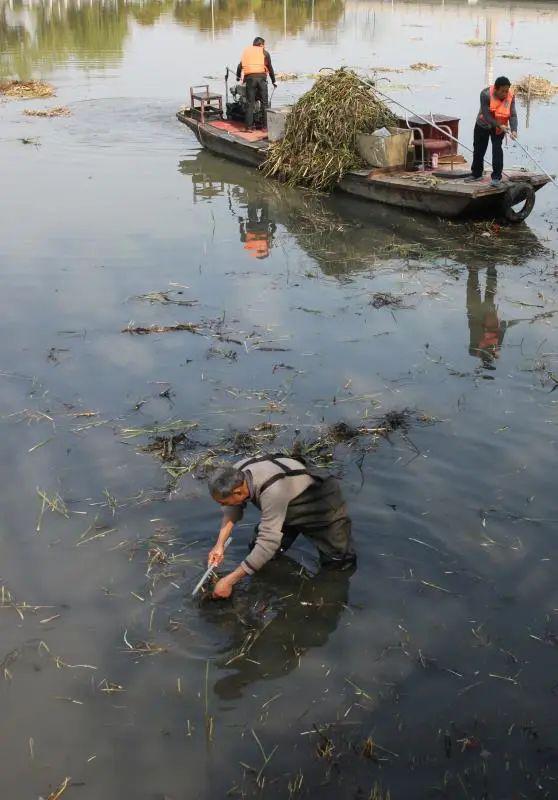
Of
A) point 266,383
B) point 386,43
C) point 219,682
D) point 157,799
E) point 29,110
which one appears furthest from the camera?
point 386,43

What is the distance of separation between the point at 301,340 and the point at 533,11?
42193mm

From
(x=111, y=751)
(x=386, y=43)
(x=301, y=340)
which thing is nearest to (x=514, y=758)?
(x=111, y=751)

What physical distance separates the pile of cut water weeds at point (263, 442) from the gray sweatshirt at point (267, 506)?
1609 mm

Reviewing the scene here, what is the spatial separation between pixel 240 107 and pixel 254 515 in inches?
502

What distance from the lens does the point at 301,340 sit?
8672 mm

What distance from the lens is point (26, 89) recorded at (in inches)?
964

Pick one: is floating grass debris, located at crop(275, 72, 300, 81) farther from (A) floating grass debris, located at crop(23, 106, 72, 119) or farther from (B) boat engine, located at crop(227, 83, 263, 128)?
(B) boat engine, located at crop(227, 83, 263, 128)

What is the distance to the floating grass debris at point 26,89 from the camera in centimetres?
2398

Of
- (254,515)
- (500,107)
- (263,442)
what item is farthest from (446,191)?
(254,515)

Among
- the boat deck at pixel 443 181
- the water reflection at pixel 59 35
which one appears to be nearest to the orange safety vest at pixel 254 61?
the boat deck at pixel 443 181

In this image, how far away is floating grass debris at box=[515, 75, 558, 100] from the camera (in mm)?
21969

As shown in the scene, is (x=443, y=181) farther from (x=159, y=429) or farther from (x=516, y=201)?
(x=159, y=429)

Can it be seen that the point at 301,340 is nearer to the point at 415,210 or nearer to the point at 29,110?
the point at 415,210

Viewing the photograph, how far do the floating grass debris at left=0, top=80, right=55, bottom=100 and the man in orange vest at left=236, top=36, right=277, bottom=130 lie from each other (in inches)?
411
